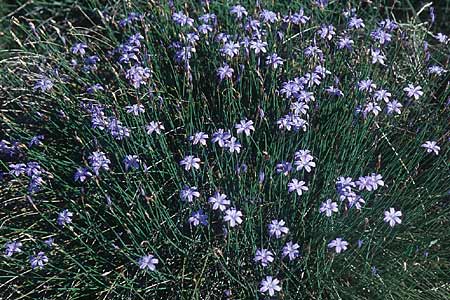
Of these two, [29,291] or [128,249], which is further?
[29,291]

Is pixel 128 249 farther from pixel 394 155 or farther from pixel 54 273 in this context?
pixel 394 155

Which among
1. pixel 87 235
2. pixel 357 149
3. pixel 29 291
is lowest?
pixel 29 291

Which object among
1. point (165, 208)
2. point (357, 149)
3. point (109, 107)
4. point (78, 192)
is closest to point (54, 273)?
point (78, 192)

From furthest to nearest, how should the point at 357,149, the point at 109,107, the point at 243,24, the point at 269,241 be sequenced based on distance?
the point at 243,24, the point at 109,107, the point at 357,149, the point at 269,241

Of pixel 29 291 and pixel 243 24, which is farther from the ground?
pixel 243 24

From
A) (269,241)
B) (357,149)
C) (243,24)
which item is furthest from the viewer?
(243,24)

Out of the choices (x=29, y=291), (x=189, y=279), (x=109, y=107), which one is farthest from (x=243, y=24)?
(x=29, y=291)

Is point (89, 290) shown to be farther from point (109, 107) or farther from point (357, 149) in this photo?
point (357, 149)
